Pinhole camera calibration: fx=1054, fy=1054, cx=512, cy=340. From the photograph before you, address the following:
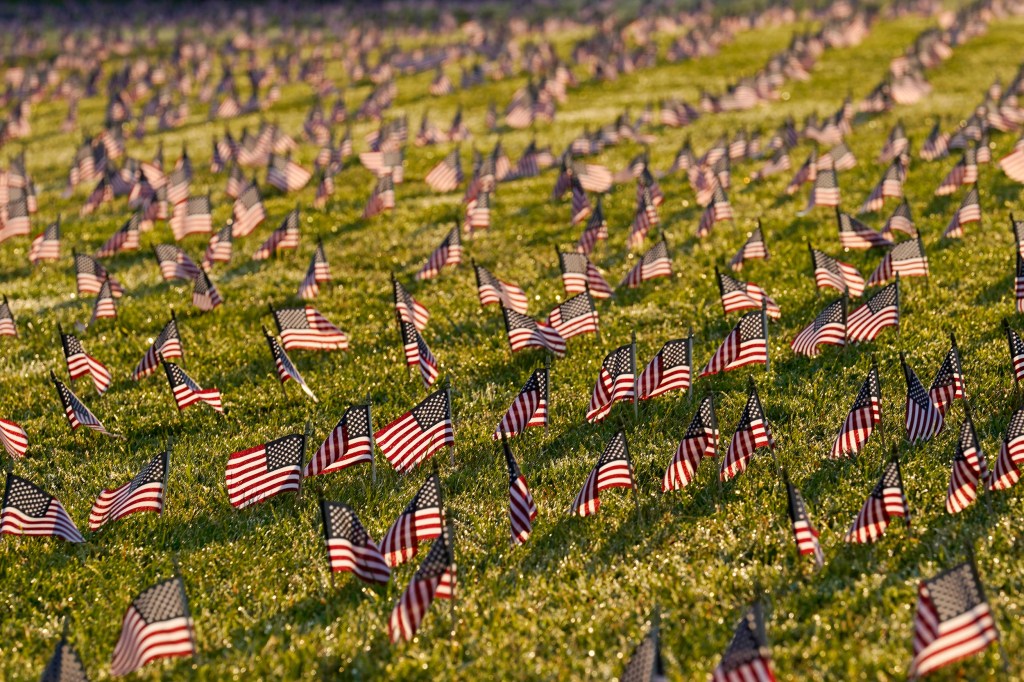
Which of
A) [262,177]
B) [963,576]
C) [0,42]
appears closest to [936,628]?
[963,576]

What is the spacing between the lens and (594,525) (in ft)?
26.0

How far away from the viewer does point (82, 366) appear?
415 inches

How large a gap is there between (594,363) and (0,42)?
135ft

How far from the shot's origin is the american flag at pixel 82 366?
10.5m

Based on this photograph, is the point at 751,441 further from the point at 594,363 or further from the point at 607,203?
the point at 607,203

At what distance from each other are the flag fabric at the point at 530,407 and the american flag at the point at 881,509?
2737 millimetres

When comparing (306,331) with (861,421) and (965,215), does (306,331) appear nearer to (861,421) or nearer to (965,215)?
(861,421)

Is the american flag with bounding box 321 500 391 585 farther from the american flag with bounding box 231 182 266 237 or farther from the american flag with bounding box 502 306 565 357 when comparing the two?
the american flag with bounding box 231 182 266 237

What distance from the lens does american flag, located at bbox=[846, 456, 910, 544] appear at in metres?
7.24

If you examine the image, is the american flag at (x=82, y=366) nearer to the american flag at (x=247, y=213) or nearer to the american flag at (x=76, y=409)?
the american flag at (x=76, y=409)

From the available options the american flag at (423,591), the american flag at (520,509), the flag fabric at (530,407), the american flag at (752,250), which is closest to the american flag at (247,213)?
the american flag at (752,250)

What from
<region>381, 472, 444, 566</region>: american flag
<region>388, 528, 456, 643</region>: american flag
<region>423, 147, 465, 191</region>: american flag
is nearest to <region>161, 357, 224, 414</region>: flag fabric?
<region>381, 472, 444, 566</region>: american flag

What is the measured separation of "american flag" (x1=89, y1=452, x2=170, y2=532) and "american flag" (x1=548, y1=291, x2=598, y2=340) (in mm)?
4513

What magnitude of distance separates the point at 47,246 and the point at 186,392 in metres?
6.54
